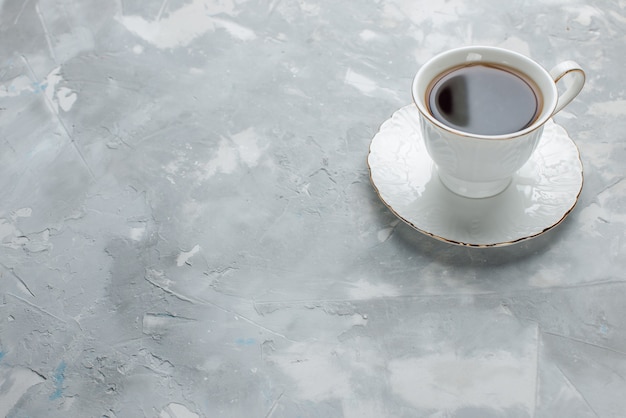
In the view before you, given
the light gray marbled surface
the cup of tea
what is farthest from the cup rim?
the light gray marbled surface

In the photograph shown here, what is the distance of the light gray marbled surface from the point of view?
618 millimetres

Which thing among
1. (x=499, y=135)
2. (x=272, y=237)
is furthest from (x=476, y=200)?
(x=272, y=237)

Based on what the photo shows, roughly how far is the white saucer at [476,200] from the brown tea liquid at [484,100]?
0.09 metres

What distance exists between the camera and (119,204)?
0.78 metres

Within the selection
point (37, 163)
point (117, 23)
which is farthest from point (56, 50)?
point (37, 163)

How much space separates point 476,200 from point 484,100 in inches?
4.4

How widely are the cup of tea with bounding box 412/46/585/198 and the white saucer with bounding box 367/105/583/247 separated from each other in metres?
0.02

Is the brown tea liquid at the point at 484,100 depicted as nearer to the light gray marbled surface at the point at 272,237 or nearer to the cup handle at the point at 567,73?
the cup handle at the point at 567,73

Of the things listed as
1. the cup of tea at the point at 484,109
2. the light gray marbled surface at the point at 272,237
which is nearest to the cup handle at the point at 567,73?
the cup of tea at the point at 484,109

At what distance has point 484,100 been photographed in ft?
2.24

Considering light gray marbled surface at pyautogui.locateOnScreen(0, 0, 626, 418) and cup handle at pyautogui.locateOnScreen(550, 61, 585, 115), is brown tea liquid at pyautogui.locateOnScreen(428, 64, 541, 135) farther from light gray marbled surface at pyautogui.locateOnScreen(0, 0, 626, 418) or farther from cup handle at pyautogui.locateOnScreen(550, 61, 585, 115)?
light gray marbled surface at pyautogui.locateOnScreen(0, 0, 626, 418)

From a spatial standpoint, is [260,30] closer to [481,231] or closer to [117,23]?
[117,23]

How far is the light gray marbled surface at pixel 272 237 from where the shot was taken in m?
0.62

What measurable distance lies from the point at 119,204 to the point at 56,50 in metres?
0.34
